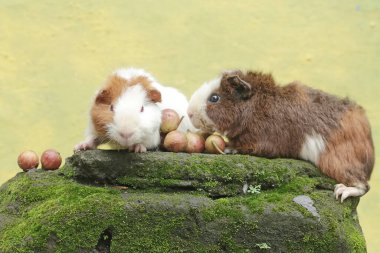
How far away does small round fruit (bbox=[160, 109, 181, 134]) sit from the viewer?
14.1 ft

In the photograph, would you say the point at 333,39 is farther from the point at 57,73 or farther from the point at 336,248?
the point at 336,248

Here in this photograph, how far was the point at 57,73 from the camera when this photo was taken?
6.85 m

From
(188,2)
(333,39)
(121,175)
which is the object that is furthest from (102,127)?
(333,39)

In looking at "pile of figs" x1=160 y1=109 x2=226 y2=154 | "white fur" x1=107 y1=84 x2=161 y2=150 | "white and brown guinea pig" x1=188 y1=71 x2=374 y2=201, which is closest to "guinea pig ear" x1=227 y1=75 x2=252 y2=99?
"white and brown guinea pig" x1=188 y1=71 x2=374 y2=201

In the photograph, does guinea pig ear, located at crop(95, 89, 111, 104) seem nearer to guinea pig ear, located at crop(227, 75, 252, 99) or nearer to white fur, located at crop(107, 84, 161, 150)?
white fur, located at crop(107, 84, 161, 150)

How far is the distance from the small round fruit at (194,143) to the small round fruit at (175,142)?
70 mm

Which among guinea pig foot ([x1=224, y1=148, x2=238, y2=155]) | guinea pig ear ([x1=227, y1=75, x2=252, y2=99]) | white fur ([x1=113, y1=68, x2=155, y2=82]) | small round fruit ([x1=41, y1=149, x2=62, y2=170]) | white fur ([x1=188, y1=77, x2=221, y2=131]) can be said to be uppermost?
white fur ([x1=113, y1=68, x2=155, y2=82])

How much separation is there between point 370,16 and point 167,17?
2263mm

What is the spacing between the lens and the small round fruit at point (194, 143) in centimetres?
427

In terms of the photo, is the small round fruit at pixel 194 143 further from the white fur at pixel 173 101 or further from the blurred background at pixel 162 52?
the blurred background at pixel 162 52

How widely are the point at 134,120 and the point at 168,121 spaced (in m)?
0.60

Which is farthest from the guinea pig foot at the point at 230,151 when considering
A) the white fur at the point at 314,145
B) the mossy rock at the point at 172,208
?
the white fur at the point at 314,145

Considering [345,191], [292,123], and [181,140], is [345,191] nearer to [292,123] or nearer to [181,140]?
[292,123]

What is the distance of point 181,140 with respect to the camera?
13.7ft
